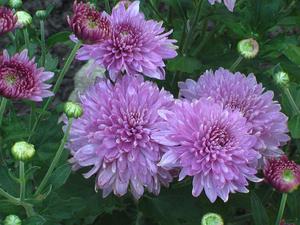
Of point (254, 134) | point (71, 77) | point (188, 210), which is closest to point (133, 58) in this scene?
point (254, 134)

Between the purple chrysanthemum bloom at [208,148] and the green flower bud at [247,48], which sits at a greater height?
the green flower bud at [247,48]

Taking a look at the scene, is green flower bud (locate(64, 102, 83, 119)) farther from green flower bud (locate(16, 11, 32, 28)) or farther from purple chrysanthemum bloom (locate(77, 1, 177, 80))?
green flower bud (locate(16, 11, 32, 28))

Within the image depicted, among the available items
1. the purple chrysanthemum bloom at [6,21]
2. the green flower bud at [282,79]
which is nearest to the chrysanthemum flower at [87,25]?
the purple chrysanthemum bloom at [6,21]

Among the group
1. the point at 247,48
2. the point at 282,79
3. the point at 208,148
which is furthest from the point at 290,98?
the point at 208,148

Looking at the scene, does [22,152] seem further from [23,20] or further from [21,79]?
[23,20]

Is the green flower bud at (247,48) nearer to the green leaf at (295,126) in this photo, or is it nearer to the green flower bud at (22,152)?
the green leaf at (295,126)

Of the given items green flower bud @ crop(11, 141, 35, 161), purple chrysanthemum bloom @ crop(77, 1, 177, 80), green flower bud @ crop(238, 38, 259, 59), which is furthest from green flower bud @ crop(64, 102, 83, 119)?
green flower bud @ crop(238, 38, 259, 59)

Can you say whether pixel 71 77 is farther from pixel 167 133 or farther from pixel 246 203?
pixel 167 133
